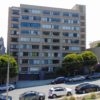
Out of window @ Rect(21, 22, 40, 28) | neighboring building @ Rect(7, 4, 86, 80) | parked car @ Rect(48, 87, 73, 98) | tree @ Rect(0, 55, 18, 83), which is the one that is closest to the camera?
parked car @ Rect(48, 87, 73, 98)

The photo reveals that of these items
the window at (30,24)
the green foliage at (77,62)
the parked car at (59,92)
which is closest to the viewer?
the parked car at (59,92)

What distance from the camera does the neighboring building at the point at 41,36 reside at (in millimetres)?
85188

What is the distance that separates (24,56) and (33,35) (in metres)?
7.05

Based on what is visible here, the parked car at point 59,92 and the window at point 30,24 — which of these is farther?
the window at point 30,24

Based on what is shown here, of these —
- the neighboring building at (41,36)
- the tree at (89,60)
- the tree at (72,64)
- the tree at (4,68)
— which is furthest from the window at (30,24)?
the tree at (4,68)

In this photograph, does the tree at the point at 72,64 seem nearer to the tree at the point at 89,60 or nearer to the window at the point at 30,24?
the tree at the point at 89,60

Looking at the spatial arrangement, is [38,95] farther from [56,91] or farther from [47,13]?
[47,13]

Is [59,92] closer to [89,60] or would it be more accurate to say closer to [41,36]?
[89,60]

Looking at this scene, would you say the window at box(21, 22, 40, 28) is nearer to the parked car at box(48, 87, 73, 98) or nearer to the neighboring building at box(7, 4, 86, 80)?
the neighboring building at box(7, 4, 86, 80)

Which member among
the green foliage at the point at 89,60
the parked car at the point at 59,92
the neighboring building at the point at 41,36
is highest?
the neighboring building at the point at 41,36

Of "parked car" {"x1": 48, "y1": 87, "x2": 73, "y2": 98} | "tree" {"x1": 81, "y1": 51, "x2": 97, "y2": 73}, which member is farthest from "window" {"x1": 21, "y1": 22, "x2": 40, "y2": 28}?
"parked car" {"x1": 48, "y1": 87, "x2": 73, "y2": 98}

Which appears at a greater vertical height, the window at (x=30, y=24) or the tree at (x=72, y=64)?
the window at (x=30, y=24)

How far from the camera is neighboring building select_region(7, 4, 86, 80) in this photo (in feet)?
279

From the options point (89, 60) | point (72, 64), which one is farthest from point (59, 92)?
point (89, 60)
